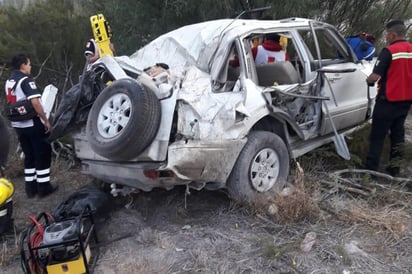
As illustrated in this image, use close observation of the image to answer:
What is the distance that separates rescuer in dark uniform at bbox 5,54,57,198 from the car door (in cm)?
317

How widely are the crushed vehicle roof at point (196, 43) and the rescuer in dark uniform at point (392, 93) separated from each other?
1.05 m

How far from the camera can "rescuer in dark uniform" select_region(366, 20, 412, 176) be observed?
503cm

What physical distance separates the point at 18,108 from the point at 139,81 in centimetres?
187

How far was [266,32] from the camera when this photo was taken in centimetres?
488

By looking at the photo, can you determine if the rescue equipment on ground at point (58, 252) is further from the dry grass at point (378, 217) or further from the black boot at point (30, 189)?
the dry grass at point (378, 217)

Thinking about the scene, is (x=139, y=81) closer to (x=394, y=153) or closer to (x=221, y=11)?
(x=394, y=153)

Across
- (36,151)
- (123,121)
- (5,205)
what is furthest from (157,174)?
(36,151)

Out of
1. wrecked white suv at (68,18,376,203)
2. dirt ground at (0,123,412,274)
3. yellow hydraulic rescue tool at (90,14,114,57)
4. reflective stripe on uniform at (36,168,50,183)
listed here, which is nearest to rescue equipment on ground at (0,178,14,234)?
dirt ground at (0,123,412,274)

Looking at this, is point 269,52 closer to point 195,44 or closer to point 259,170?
point 195,44

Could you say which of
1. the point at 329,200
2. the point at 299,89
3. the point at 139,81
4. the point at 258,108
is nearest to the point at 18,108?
the point at 139,81

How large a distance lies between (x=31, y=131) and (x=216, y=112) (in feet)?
8.39

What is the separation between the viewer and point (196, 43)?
482 cm

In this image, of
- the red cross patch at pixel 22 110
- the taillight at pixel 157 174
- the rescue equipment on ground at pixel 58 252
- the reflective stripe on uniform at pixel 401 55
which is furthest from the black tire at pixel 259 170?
the red cross patch at pixel 22 110

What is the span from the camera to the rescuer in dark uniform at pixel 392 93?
198 inches
